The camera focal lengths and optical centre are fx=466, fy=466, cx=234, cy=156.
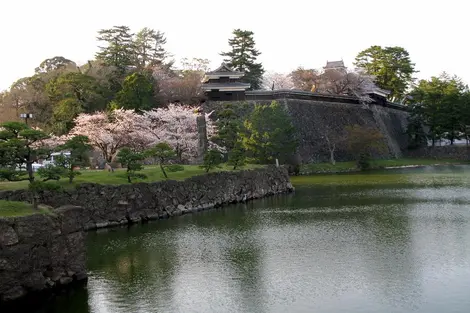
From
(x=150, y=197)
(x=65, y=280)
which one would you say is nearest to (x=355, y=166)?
(x=150, y=197)

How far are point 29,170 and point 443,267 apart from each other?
1254 cm

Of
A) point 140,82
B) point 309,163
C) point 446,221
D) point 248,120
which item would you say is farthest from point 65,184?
point 309,163

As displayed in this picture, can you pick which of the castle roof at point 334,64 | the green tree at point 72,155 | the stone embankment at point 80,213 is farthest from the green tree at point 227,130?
the castle roof at point 334,64

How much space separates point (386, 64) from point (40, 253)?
55.9 metres

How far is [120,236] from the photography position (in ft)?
55.5

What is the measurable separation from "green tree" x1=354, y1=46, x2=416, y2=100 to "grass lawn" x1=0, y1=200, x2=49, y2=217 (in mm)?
53034

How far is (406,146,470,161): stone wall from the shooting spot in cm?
5138

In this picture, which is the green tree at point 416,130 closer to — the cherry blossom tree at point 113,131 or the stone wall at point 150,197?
the stone wall at point 150,197

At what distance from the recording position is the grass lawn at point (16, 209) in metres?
10.4

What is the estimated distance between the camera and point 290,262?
1237 centimetres

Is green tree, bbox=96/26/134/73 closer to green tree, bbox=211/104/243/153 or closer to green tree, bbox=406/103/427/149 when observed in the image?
green tree, bbox=211/104/243/153

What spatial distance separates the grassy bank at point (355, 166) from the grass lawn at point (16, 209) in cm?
3194

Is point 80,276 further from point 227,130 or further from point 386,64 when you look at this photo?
point 386,64

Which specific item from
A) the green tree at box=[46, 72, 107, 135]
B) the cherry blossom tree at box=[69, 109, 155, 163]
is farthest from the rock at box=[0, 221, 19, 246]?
the green tree at box=[46, 72, 107, 135]
